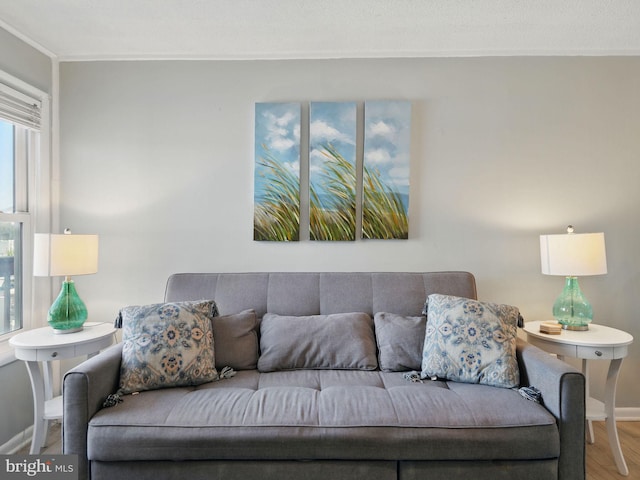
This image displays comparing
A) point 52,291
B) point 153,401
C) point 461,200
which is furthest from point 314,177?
point 52,291

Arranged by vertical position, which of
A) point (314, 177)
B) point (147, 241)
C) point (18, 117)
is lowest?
point (147, 241)

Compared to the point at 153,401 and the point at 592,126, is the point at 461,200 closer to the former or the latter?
the point at 592,126

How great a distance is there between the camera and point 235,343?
2.05 metres

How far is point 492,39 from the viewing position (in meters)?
2.37

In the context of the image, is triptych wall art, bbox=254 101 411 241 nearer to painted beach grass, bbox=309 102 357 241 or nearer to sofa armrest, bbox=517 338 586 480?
painted beach grass, bbox=309 102 357 241

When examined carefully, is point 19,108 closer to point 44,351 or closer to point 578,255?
point 44,351

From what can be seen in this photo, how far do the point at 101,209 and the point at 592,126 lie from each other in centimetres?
329

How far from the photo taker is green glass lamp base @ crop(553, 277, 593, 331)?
2180 mm

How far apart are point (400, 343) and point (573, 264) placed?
3.52 ft

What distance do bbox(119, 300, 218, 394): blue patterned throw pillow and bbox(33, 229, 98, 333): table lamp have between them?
1.34 ft

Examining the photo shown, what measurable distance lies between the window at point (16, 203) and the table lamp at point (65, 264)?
41 centimetres

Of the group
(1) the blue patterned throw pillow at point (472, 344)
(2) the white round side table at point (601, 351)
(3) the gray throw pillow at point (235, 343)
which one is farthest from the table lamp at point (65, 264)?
(2) the white round side table at point (601, 351)

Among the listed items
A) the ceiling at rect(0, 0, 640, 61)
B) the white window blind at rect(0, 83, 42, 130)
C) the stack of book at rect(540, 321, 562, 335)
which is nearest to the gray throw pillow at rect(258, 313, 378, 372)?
the stack of book at rect(540, 321, 562, 335)

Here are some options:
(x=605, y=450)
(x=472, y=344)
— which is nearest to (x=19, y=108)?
(x=472, y=344)
